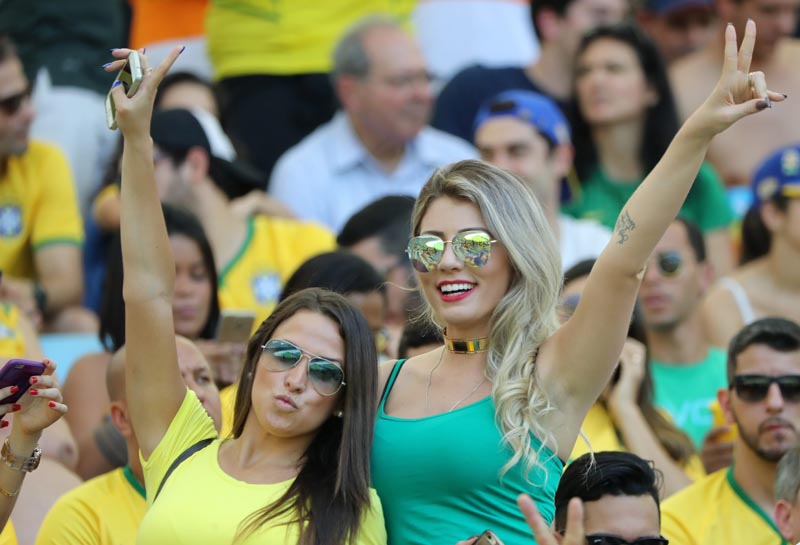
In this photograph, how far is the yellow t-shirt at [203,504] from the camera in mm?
3635

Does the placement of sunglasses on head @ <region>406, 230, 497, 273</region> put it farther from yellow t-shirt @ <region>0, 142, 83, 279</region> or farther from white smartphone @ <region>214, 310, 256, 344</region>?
yellow t-shirt @ <region>0, 142, 83, 279</region>

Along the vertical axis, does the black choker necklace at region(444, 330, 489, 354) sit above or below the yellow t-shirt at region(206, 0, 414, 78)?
below

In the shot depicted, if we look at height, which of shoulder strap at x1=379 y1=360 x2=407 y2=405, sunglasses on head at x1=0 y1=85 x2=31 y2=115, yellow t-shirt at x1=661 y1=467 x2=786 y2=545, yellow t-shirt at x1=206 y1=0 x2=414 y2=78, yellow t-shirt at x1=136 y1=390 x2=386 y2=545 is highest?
yellow t-shirt at x1=206 y1=0 x2=414 y2=78

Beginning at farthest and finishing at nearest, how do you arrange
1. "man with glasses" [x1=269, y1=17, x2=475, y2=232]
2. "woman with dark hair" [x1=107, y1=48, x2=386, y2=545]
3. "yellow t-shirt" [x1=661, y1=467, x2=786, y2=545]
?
"man with glasses" [x1=269, y1=17, x2=475, y2=232] < "yellow t-shirt" [x1=661, y1=467, x2=786, y2=545] < "woman with dark hair" [x1=107, y1=48, x2=386, y2=545]

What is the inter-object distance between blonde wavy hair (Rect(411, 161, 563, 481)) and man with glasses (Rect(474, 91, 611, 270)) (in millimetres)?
3058

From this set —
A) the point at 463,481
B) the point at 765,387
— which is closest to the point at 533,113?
the point at 765,387

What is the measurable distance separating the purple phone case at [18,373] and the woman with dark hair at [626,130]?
4.29 metres

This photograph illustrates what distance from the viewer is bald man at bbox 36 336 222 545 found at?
4.36m

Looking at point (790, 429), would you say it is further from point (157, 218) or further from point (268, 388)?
point (157, 218)

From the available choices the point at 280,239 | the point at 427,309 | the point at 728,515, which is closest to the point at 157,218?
the point at 427,309

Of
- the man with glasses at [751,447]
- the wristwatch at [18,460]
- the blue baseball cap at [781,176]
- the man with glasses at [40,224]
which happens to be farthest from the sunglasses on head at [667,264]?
the wristwatch at [18,460]

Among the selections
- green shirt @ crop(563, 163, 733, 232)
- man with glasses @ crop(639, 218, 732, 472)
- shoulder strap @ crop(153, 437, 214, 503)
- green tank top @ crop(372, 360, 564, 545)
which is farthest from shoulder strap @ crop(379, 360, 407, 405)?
green shirt @ crop(563, 163, 733, 232)

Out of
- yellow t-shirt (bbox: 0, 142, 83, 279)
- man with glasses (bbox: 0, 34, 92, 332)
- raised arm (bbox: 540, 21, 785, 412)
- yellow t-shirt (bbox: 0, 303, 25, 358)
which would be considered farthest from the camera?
yellow t-shirt (bbox: 0, 142, 83, 279)

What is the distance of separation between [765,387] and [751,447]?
0.22 metres
